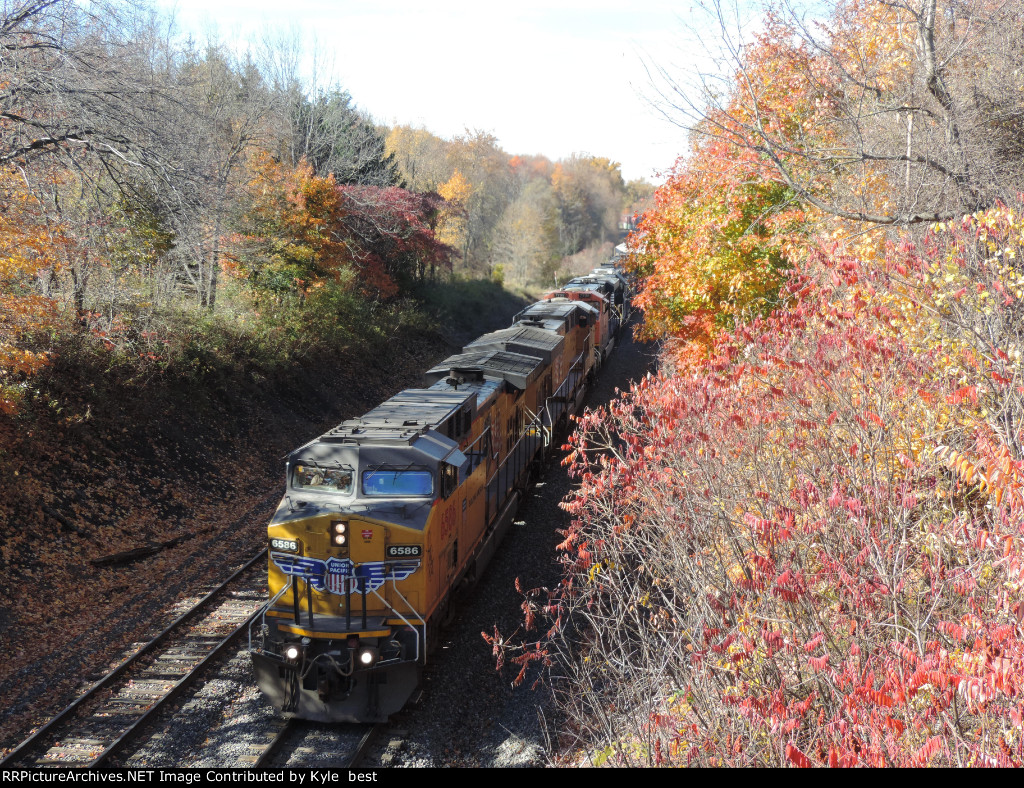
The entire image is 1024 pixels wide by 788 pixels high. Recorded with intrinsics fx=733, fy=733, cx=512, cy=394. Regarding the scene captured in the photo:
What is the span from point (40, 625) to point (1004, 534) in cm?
1410

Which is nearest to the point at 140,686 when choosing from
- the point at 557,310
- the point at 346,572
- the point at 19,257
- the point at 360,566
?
the point at 346,572

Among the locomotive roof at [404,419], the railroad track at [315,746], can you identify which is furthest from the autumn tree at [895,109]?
the railroad track at [315,746]

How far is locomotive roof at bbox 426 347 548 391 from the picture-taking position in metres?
15.6

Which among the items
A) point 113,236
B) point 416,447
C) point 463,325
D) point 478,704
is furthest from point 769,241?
point 463,325

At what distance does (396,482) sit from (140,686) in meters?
5.06

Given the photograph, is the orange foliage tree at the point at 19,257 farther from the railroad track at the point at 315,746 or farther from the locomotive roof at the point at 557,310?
the locomotive roof at the point at 557,310

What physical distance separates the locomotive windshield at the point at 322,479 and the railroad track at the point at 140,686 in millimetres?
2342

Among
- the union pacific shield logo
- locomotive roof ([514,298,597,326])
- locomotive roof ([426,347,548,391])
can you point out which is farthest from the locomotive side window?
locomotive roof ([514,298,597,326])

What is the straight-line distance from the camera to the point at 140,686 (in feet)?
36.0

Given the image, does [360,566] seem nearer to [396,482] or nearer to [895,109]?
[396,482]

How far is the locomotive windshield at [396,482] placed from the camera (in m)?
10.3

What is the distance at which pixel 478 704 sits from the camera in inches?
429

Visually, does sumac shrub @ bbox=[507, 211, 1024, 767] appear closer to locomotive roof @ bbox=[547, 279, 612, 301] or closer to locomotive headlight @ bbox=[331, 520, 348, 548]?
locomotive headlight @ bbox=[331, 520, 348, 548]

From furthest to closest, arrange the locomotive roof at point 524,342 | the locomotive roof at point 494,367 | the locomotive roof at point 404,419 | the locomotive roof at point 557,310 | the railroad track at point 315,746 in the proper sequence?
the locomotive roof at point 557,310
the locomotive roof at point 524,342
the locomotive roof at point 494,367
the locomotive roof at point 404,419
the railroad track at point 315,746
